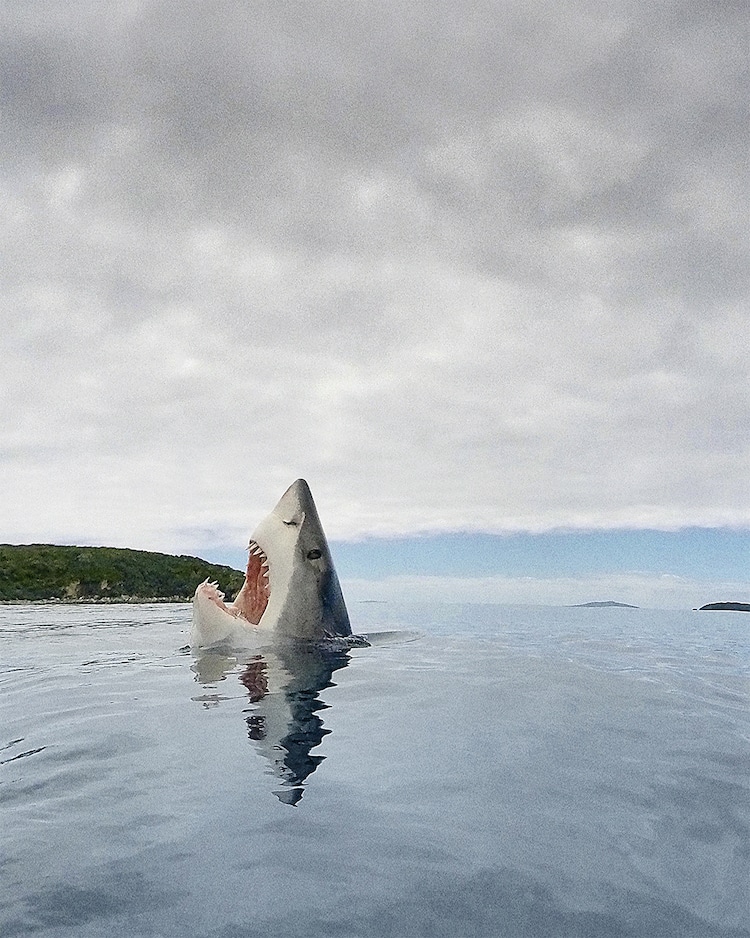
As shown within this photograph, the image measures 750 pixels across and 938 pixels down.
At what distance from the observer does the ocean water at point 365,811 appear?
3.04 m

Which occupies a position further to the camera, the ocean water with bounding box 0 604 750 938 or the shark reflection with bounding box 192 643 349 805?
the shark reflection with bounding box 192 643 349 805

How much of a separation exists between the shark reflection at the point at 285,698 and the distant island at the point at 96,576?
75129mm

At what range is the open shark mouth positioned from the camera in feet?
33.3

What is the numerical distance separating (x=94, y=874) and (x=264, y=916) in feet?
2.83

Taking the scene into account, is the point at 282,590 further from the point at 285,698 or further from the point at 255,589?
the point at 285,698

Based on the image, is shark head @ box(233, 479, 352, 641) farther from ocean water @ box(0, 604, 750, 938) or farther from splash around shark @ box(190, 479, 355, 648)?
ocean water @ box(0, 604, 750, 938)

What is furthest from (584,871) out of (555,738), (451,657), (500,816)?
(451,657)

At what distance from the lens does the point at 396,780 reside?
187 inches

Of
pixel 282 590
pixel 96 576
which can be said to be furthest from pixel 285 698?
pixel 96 576

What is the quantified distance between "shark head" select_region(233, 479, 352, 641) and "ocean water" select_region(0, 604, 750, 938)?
60.2 inches

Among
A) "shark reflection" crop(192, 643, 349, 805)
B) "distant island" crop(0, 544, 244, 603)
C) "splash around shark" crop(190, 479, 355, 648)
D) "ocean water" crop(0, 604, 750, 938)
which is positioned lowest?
"ocean water" crop(0, 604, 750, 938)

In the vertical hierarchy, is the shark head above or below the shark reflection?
above

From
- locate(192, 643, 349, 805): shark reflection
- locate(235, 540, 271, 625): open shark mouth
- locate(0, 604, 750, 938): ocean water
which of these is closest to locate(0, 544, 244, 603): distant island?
locate(235, 540, 271, 625): open shark mouth

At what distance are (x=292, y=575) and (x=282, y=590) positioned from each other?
0.81 feet
